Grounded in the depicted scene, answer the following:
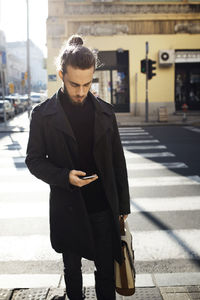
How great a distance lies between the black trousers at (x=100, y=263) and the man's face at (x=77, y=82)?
0.78 meters

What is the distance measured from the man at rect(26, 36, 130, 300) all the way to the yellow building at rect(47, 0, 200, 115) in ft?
66.6

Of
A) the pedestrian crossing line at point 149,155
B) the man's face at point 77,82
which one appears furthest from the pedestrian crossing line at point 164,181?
the man's face at point 77,82

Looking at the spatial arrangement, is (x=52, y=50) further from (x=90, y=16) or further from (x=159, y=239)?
(x=159, y=239)

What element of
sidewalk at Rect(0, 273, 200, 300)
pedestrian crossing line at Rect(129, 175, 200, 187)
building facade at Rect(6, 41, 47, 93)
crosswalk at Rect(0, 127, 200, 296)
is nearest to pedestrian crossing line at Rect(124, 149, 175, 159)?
crosswalk at Rect(0, 127, 200, 296)

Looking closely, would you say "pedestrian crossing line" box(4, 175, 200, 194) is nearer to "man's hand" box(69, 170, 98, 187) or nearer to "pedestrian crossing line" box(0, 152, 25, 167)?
"pedestrian crossing line" box(0, 152, 25, 167)

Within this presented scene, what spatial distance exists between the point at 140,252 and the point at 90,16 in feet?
68.0

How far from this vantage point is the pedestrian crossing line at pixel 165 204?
5320 millimetres

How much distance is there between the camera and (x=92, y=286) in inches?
124

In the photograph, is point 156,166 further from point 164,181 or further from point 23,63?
point 23,63

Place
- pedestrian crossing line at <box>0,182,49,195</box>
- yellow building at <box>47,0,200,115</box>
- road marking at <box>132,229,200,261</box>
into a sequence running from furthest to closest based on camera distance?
yellow building at <box>47,0,200,115</box> < pedestrian crossing line at <box>0,182,49,195</box> < road marking at <box>132,229,200,261</box>

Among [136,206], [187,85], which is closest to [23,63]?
[187,85]

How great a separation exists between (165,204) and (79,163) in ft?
11.6

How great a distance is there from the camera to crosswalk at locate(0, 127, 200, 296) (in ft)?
12.4

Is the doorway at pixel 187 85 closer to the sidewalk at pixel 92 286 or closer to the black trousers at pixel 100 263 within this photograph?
the sidewalk at pixel 92 286
